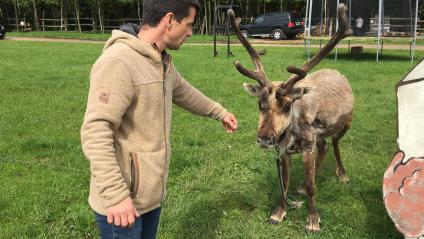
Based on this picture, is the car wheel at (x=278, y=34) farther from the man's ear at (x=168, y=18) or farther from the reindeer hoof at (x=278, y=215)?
the man's ear at (x=168, y=18)

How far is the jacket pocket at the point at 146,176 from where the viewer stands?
2.67 metres

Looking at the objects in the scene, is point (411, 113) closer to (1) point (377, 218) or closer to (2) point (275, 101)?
(2) point (275, 101)

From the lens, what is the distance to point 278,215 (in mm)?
4801

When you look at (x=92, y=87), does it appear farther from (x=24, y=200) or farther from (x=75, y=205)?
(x=24, y=200)

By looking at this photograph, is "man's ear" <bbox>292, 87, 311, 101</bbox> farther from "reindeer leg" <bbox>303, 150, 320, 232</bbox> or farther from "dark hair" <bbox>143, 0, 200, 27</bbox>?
"dark hair" <bbox>143, 0, 200, 27</bbox>

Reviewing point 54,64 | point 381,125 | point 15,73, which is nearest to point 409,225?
point 381,125

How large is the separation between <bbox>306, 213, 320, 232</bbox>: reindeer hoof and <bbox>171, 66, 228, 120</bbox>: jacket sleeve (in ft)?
5.51

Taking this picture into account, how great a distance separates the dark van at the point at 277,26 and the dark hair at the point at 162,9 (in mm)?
30614

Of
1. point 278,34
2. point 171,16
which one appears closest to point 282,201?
point 171,16

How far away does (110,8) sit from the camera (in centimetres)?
4381

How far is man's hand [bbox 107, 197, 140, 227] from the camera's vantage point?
8.09 ft

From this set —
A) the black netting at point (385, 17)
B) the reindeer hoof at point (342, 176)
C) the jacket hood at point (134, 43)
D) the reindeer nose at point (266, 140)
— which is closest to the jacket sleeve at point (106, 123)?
the jacket hood at point (134, 43)

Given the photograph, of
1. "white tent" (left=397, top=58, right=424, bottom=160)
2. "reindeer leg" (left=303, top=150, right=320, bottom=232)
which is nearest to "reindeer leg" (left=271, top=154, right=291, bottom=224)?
"reindeer leg" (left=303, top=150, right=320, bottom=232)

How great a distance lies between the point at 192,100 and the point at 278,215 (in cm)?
192
